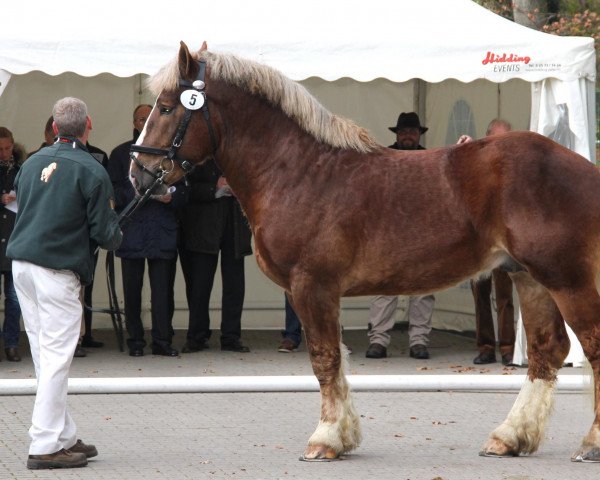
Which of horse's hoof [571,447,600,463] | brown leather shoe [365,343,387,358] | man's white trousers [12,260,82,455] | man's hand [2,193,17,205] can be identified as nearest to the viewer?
man's white trousers [12,260,82,455]

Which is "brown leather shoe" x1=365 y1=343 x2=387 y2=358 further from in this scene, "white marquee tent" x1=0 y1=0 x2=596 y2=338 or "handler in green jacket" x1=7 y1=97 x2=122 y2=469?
"handler in green jacket" x1=7 y1=97 x2=122 y2=469

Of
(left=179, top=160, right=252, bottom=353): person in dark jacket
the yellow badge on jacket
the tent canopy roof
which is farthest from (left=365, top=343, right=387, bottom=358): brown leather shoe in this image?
the yellow badge on jacket

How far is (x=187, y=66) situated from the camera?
6.50 meters

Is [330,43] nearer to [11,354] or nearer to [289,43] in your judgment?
[289,43]

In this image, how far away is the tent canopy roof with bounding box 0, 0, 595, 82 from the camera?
910 centimetres

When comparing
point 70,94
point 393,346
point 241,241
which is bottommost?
point 393,346

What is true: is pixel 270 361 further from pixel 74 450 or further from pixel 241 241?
pixel 74 450

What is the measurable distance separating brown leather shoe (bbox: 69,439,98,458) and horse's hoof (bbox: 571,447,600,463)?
2702 mm

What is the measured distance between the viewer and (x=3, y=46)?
8992 mm

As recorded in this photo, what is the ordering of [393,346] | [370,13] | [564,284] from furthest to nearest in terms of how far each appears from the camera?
[393,346]
[370,13]
[564,284]

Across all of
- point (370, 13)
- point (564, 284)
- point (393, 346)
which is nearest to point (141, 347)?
point (393, 346)

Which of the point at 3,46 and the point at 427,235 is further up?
the point at 3,46

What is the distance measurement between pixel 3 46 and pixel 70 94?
8.43ft

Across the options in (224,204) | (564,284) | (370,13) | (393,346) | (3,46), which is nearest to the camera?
(564,284)
